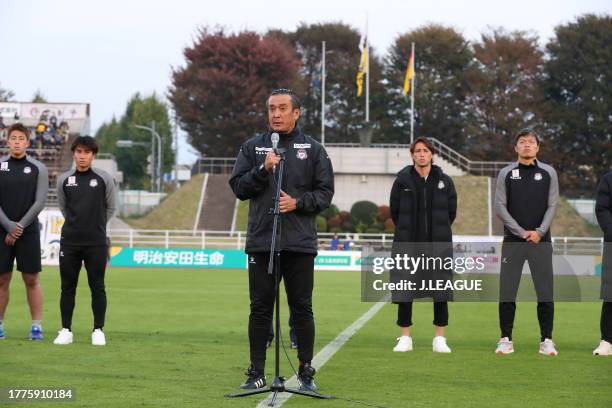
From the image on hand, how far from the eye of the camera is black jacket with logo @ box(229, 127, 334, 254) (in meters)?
7.82

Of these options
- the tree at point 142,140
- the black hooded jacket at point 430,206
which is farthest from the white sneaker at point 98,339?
the tree at point 142,140

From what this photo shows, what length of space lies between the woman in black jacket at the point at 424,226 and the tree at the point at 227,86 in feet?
184

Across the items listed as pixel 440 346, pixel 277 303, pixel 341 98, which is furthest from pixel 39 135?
pixel 277 303

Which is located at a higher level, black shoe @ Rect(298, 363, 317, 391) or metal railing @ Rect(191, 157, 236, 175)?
metal railing @ Rect(191, 157, 236, 175)

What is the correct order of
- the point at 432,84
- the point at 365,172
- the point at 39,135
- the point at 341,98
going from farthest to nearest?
the point at 341,98 < the point at 432,84 < the point at 365,172 < the point at 39,135

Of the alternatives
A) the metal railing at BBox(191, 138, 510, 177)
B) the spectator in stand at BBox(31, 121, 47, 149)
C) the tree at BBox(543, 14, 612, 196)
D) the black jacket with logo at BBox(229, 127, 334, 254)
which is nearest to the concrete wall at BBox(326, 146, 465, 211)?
the metal railing at BBox(191, 138, 510, 177)

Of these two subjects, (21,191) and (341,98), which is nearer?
(21,191)

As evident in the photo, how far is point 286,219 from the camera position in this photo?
786cm

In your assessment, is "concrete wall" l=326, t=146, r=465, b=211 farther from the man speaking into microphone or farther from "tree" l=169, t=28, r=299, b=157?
the man speaking into microphone

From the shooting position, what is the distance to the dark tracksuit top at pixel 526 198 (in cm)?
1080

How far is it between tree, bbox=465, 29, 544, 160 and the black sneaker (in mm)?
60092

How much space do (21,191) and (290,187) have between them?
13.6ft

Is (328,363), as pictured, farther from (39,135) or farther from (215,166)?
(215,166)

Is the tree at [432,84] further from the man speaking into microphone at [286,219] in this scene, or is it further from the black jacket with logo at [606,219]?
the man speaking into microphone at [286,219]
